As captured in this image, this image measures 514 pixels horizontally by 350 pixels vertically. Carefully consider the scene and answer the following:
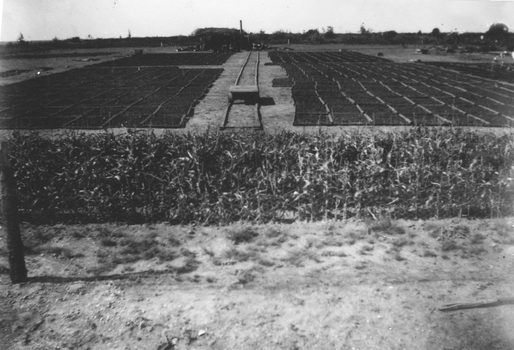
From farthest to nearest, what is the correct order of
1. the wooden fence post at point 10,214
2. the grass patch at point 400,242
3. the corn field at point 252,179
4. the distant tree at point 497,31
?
the distant tree at point 497,31, the corn field at point 252,179, the grass patch at point 400,242, the wooden fence post at point 10,214

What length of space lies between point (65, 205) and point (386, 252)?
435 centimetres

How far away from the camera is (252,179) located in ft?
19.1

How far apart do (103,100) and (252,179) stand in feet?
34.2

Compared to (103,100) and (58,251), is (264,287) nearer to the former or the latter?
(58,251)

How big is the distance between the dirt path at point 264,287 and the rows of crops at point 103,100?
5.32 meters

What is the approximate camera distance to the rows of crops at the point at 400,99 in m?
11.0

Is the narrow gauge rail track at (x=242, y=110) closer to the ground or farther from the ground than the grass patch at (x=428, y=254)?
farther from the ground

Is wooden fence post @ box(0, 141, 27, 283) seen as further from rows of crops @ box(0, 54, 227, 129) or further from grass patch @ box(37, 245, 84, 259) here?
rows of crops @ box(0, 54, 227, 129)

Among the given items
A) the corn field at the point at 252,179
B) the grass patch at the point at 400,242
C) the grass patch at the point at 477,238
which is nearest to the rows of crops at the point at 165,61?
the corn field at the point at 252,179

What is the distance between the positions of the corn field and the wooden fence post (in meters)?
1.41

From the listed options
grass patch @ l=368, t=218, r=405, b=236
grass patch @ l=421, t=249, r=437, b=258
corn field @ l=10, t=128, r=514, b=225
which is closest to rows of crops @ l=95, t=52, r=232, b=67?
corn field @ l=10, t=128, r=514, b=225

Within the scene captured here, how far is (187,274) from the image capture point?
13.6ft

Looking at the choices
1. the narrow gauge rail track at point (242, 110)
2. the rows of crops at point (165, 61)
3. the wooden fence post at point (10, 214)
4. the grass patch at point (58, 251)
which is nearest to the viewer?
the wooden fence post at point (10, 214)

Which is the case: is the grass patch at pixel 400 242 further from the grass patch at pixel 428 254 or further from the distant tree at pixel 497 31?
the distant tree at pixel 497 31
